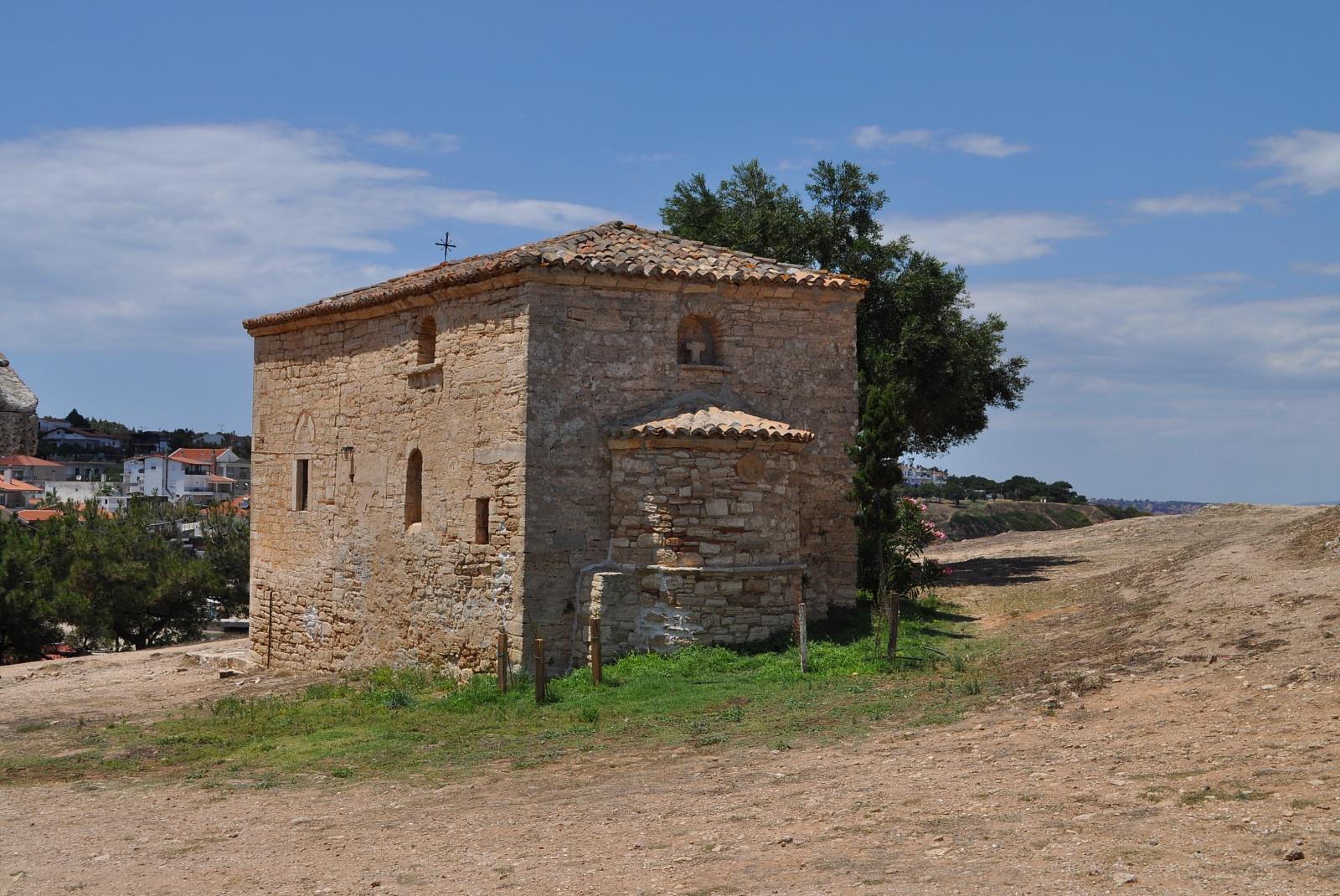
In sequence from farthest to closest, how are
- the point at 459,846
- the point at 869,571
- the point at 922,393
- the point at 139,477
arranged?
1. the point at 139,477
2. the point at 922,393
3. the point at 869,571
4. the point at 459,846

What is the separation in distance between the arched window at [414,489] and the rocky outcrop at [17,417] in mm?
7210

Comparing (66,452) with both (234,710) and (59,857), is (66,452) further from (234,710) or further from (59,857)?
(59,857)

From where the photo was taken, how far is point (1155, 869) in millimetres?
5828

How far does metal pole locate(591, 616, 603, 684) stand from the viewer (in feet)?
41.7

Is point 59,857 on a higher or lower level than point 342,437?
lower

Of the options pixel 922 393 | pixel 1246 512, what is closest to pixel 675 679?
pixel 922 393

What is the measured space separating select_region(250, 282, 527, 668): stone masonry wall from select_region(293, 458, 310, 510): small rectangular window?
0.12 m

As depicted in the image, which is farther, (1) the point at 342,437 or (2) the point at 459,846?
(1) the point at 342,437

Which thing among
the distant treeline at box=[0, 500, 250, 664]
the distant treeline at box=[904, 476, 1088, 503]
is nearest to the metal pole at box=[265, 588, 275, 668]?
the distant treeline at box=[0, 500, 250, 664]

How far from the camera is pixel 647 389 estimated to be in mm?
14516

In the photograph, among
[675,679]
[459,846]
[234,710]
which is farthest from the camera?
[234,710]

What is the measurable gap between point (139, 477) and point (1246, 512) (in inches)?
2825

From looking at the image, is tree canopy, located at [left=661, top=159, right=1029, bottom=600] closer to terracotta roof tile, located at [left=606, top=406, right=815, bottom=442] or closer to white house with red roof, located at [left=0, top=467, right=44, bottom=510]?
terracotta roof tile, located at [left=606, top=406, right=815, bottom=442]

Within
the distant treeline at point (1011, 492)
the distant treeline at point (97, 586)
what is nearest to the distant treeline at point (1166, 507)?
the distant treeline at point (1011, 492)
